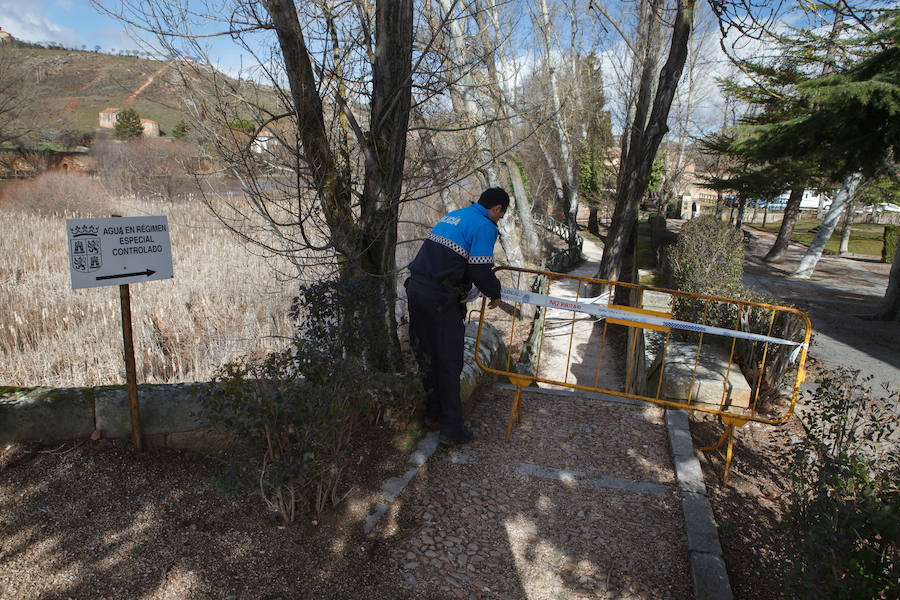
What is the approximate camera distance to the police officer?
377 centimetres

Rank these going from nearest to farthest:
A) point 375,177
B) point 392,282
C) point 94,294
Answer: point 375,177, point 392,282, point 94,294

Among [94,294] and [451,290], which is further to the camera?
[94,294]

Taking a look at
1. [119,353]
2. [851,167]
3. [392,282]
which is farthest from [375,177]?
[851,167]

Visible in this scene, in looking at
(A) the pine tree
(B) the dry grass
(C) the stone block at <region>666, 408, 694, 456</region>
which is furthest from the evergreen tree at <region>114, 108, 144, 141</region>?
(C) the stone block at <region>666, 408, 694, 456</region>

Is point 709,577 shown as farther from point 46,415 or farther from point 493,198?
point 46,415

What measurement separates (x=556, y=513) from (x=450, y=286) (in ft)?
5.38

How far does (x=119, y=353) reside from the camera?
5.61 metres

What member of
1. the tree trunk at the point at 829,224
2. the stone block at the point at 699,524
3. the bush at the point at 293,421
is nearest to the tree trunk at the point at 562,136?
the tree trunk at the point at 829,224

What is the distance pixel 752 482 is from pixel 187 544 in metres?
3.76

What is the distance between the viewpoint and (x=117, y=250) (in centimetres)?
321

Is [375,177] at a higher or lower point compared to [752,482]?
higher

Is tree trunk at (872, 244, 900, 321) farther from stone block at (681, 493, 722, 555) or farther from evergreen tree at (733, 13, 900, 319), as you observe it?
stone block at (681, 493, 722, 555)

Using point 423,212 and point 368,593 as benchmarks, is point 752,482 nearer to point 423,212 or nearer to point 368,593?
point 368,593

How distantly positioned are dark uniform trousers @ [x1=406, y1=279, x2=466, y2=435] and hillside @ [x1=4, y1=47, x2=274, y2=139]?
2.36m
